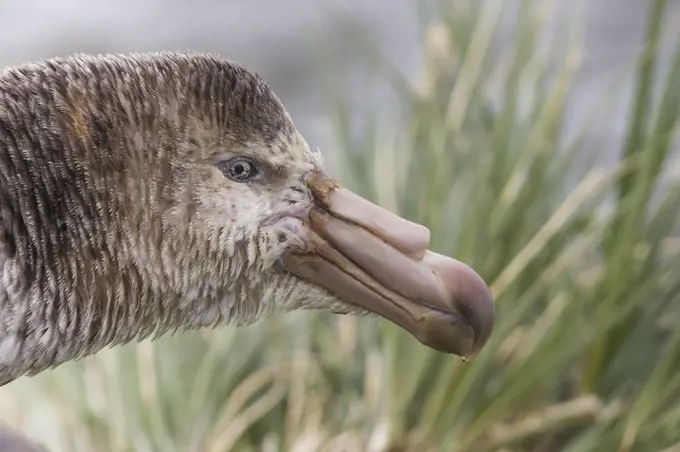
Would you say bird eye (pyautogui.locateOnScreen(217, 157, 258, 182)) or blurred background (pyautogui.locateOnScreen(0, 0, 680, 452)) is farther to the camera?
blurred background (pyautogui.locateOnScreen(0, 0, 680, 452))

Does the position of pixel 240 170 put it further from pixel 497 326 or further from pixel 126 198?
pixel 497 326

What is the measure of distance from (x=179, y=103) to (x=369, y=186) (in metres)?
1.08

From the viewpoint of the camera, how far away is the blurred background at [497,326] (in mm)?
1666

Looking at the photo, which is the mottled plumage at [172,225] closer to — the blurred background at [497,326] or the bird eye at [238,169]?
the bird eye at [238,169]

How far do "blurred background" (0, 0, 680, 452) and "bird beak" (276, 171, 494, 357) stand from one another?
0.59 m

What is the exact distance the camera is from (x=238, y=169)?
1.05 m

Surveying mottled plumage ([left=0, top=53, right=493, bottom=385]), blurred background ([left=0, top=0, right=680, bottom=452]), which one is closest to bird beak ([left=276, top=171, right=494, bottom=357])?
mottled plumage ([left=0, top=53, right=493, bottom=385])

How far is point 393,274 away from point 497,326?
71cm

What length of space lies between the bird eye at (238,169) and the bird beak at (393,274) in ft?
0.27

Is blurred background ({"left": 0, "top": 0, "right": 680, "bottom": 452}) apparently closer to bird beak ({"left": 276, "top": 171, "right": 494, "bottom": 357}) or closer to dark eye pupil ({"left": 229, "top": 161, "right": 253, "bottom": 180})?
bird beak ({"left": 276, "top": 171, "right": 494, "bottom": 357})

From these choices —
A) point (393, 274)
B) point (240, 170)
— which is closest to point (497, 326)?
point (393, 274)

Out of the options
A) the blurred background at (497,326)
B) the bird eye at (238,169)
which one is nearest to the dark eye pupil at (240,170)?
the bird eye at (238,169)

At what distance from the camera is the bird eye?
104 cm

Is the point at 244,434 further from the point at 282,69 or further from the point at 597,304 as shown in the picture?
the point at 282,69
